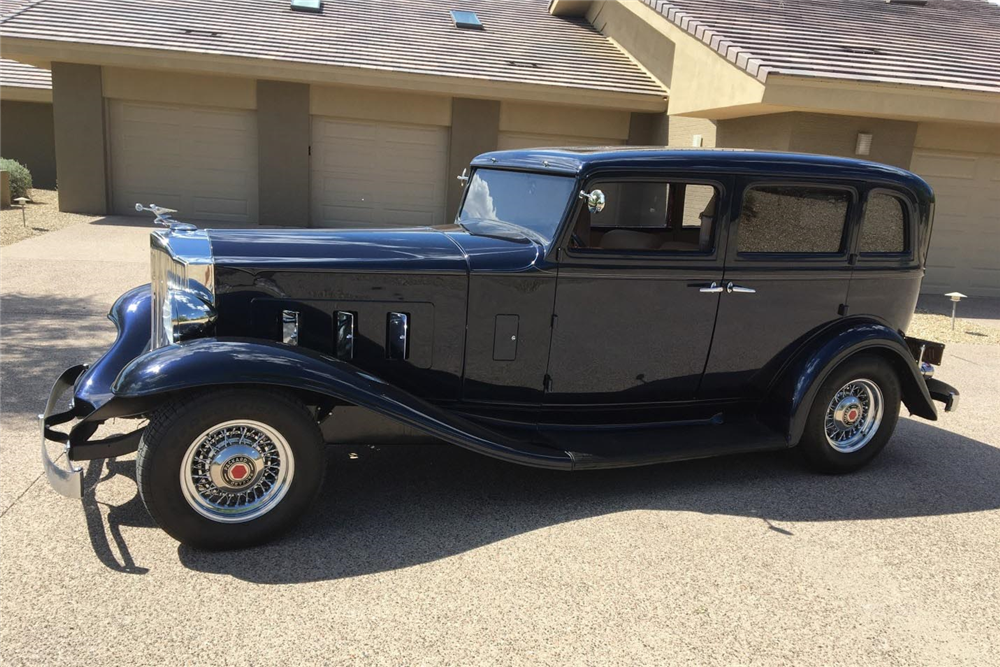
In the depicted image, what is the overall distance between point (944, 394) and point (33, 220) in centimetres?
1376

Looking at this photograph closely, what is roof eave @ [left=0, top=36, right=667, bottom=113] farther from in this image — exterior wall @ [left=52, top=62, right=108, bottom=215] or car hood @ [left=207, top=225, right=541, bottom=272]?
car hood @ [left=207, top=225, right=541, bottom=272]

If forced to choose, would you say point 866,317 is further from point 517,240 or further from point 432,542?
point 432,542

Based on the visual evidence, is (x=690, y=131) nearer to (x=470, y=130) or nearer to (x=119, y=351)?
(x=470, y=130)

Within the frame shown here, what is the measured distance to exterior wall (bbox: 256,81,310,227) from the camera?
47.1 feet

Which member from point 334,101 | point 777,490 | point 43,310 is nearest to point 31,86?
point 334,101

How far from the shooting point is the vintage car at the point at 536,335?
3.52 m

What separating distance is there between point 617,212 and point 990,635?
3.35 m

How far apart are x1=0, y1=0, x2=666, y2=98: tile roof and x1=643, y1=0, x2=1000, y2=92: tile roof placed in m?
2.33

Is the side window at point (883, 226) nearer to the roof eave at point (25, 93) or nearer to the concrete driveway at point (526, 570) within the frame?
the concrete driveway at point (526, 570)

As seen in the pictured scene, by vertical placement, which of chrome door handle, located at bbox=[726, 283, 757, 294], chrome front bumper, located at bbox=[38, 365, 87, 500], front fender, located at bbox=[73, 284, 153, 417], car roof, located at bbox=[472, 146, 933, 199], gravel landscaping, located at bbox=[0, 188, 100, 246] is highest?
car roof, located at bbox=[472, 146, 933, 199]

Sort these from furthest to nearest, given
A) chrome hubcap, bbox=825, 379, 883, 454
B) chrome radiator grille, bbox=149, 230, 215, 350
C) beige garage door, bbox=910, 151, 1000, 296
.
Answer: beige garage door, bbox=910, 151, 1000, 296 < chrome hubcap, bbox=825, 379, 883, 454 < chrome radiator grille, bbox=149, 230, 215, 350

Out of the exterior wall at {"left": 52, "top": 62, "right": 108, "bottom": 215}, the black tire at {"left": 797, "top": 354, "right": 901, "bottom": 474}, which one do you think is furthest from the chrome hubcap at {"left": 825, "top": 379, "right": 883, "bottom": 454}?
the exterior wall at {"left": 52, "top": 62, "right": 108, "bottom": 215}

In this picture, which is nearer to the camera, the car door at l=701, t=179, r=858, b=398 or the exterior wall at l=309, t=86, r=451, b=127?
the car door at l=701, t=179, r=858, b=398

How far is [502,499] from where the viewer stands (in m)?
4.25
